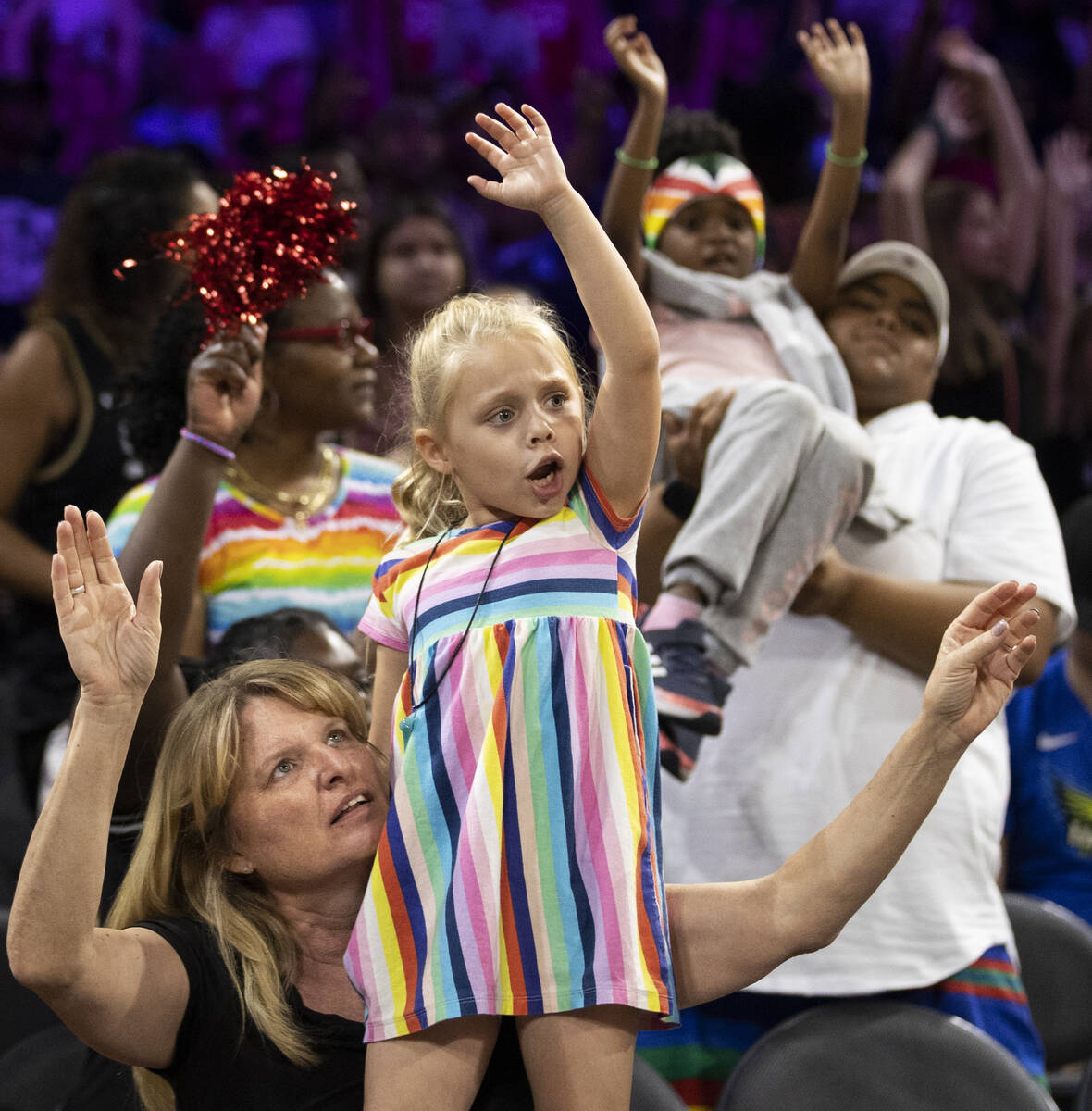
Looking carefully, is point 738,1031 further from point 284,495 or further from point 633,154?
point 633,154

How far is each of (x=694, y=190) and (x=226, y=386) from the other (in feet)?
2.79

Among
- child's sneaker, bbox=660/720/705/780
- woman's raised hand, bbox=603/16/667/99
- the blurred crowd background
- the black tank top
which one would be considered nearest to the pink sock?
child's sneaker, bbox=660/720/705/780

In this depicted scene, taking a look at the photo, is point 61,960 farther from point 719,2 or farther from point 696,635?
point 719,2

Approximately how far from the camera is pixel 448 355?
1.42 metres

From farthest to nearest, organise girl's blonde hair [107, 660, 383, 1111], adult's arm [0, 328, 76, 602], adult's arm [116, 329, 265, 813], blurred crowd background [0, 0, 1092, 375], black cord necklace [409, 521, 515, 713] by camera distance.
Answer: blurred crowd background [0, 0, 1092, 375] → adult's arm [0, 328, 76, 602] → adult's arm [116, 329, 265, 813] → girl's blonde hair [107, 660, 383, 1111] → black cord necklace [409, 521, 515, 713]

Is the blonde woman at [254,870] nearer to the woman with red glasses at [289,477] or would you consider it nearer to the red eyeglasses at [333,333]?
the woman with red glasses at [289,477]

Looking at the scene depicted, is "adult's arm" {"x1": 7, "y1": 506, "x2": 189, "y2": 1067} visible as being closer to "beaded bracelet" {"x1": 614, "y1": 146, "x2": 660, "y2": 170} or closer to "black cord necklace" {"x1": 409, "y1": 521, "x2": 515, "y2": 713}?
"black cord necklace" {"x1": 409, "y1": 521, "x2": 515, "y2": 713}

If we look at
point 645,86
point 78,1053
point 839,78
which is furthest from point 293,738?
point 839,78

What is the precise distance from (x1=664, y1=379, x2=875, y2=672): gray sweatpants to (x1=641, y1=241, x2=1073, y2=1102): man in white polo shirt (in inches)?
3.4

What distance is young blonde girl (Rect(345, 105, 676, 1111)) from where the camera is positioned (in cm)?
133

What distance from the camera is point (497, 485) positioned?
139 cm

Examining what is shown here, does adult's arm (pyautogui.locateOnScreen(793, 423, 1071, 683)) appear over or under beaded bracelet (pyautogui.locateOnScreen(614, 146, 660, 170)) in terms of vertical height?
under

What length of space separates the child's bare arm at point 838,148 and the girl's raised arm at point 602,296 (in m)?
0.92

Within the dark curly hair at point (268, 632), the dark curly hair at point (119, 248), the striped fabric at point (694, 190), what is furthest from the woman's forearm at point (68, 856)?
the dark curly hair at point (119, 248)
